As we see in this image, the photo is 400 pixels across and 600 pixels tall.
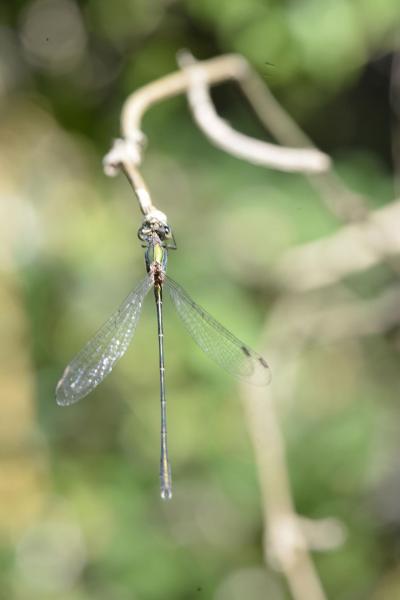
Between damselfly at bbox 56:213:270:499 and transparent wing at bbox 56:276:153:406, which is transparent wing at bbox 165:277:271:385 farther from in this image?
transparent wing at bbox 56:276:153:406

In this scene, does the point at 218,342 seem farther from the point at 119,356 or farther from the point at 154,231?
the point at 154,231

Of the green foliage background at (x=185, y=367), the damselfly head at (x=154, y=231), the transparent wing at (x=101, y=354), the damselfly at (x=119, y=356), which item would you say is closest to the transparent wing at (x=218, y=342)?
the damselfly at (x=119, y=356)

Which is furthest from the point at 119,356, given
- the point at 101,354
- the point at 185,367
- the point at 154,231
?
the point at 185,367

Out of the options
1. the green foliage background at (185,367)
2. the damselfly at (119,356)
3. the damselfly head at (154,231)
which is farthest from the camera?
the green foliage background at (185,367)

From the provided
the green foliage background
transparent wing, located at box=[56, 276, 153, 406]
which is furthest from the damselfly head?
the green foliage background

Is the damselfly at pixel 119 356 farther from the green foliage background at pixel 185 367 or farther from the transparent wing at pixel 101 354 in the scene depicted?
the green foliage background at pixel 185 367

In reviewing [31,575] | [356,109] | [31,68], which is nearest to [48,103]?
[31,68]

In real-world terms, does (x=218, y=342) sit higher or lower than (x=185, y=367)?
lower
